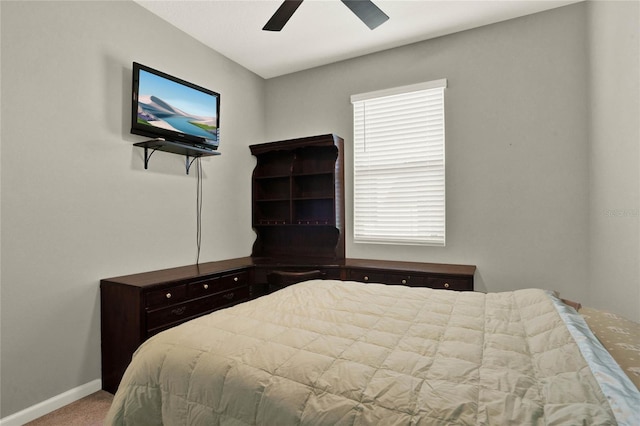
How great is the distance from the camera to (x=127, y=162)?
267 cm

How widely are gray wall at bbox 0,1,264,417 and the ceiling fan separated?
129 cm

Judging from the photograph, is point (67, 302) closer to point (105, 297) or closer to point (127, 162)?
point (105, 297)

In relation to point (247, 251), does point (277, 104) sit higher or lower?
higher

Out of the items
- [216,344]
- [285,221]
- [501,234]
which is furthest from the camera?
[285,221]

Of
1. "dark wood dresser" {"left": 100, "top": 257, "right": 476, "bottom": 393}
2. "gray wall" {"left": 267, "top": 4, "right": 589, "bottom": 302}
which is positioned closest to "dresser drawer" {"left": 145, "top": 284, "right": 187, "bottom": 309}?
"dark wood dresser" {"left": 100, "top": 257, "right": 476, "bottom": 393}

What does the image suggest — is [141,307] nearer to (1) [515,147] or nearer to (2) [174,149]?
(2) [174,149]

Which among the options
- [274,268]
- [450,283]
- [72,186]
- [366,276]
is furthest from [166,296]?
[450,283]

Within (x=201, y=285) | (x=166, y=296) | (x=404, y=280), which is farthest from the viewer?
(x=404, y=280)

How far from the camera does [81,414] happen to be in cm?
215

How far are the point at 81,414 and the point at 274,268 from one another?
176 centimetres

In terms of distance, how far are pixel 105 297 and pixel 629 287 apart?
3.40m

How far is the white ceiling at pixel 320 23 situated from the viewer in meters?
2.78

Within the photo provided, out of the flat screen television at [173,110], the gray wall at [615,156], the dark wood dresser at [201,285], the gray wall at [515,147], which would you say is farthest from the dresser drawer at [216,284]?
the gray wall at [615,156]

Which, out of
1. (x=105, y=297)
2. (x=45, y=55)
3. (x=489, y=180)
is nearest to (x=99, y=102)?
(x=45, y=55)
